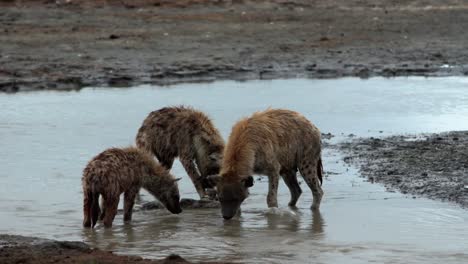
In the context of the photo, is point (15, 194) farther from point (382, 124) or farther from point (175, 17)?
point (175, 17)

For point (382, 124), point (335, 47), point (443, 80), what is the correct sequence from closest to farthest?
1. point (382, 124)
2. point (443, 80)
3. point (335, 47)

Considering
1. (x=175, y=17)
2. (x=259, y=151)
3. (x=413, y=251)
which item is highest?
(x=175, y=17)

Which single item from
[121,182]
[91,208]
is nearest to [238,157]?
[121,182]

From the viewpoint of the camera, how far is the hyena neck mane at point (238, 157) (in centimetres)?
959

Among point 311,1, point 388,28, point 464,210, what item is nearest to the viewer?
point 464,210

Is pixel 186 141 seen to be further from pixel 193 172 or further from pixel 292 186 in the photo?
pixel 292 186

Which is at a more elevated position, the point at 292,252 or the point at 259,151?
the point at 259,151

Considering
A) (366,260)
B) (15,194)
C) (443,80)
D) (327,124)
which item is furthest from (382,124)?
(366,260)

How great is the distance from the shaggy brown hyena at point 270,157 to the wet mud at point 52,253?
186 cm

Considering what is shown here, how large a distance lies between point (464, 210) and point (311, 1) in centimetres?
1704

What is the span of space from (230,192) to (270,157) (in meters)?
0.63

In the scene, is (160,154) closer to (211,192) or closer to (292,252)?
(211,192)

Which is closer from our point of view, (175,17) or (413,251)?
(413,251)

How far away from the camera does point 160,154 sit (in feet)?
35.7
